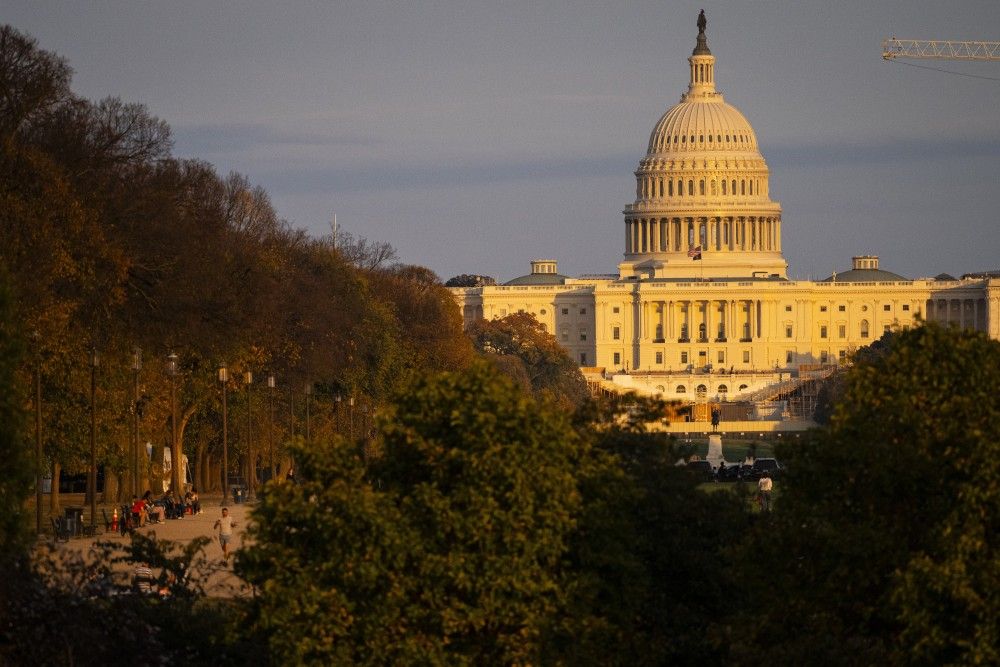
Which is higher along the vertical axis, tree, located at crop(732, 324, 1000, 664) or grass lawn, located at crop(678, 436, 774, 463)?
grass lawn, located at crop(678, 436, 774, 463)

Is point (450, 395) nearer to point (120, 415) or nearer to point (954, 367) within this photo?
point (954, 367)

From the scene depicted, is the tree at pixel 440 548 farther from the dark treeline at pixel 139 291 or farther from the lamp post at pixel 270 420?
the lamp post at pixel 270 420

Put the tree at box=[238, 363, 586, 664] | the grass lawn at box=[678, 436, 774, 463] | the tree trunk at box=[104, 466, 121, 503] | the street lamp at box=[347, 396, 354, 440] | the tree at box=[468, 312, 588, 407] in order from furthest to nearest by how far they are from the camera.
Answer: the tree at box=[468, 312, 588, 407], the grass lawn at box=[678, 436, 774, 463], the street lamp at box=[347, 396, 354, 440], the tree trunk at box=[104, 466, 121, 503], the tree at box=[238, 363, 586, 664]

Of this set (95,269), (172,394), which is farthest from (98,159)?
(172,394)

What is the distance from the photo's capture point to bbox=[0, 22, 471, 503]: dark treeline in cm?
5491

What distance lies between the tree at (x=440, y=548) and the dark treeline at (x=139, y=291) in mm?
15165

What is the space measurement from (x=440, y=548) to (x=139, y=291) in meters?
33.2

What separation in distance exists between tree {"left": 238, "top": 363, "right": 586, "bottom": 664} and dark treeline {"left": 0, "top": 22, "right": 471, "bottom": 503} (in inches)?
597

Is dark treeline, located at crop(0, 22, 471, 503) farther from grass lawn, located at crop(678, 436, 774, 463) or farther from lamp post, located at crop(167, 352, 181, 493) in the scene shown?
grass lawn, located at crop(678, 436, 774, 463)

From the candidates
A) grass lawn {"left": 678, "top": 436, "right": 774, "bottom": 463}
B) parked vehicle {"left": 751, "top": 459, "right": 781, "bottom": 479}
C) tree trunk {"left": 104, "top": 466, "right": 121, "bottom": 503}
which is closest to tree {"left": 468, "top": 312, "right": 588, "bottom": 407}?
grass lawn {"left": 678, "top": 436, "right": 774, "bottom": 463}

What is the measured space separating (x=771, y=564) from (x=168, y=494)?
42.1 m

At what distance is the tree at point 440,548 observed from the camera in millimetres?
29312

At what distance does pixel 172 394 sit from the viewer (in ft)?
222

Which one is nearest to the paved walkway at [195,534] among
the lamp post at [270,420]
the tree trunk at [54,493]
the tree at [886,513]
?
the tree trunk at [54,493]
